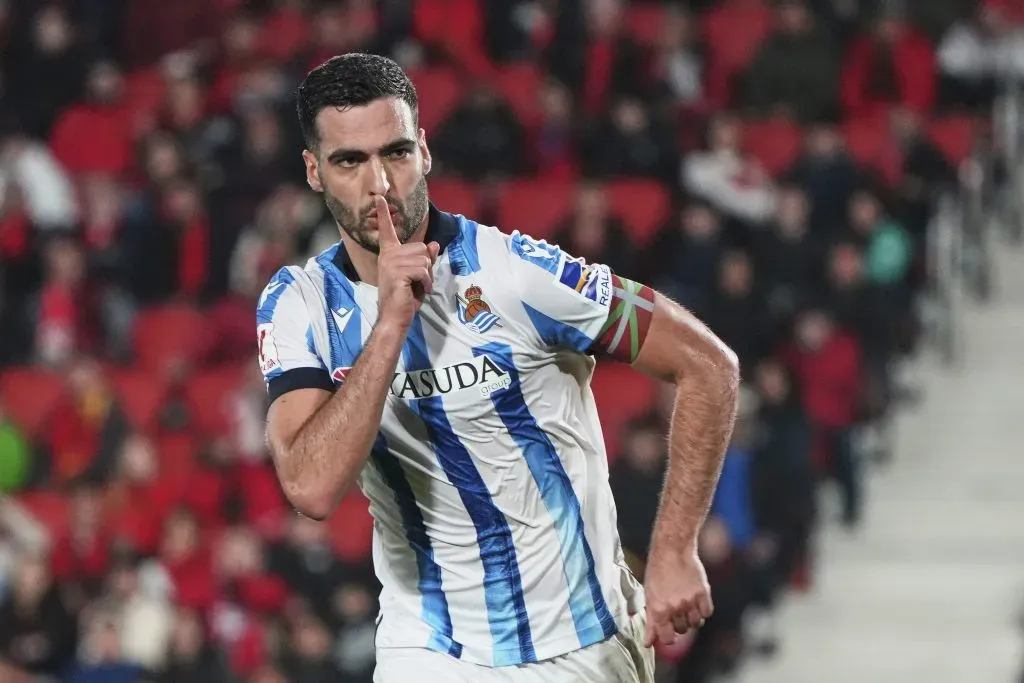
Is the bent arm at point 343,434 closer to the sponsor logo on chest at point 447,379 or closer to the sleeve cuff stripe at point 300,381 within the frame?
the sleeve cuff stripe at point 300,381

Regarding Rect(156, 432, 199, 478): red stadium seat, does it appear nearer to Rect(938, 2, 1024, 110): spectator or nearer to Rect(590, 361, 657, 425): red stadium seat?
Rect(590, 361, 657, 425): red stadium seat

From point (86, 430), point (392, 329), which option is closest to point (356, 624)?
point (86, 430)

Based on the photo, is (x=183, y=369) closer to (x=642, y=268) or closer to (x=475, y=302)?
(x=642, y=268)

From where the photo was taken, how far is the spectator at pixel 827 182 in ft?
39.0

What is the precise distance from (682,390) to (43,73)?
1120 cm

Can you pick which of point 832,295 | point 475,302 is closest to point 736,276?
point 832,295

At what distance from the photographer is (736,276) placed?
36.1 feet

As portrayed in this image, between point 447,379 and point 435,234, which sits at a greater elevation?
point 435,234

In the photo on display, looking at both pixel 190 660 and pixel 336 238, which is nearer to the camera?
pixel 190 660

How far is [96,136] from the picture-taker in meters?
13.6

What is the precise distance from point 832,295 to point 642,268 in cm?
136

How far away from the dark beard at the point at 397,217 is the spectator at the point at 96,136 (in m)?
10.1

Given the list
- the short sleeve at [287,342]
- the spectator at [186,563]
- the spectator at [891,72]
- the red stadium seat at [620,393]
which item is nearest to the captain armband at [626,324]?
the short sleeve at [287,342]

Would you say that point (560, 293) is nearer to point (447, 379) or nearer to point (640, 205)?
point (447, 379)
